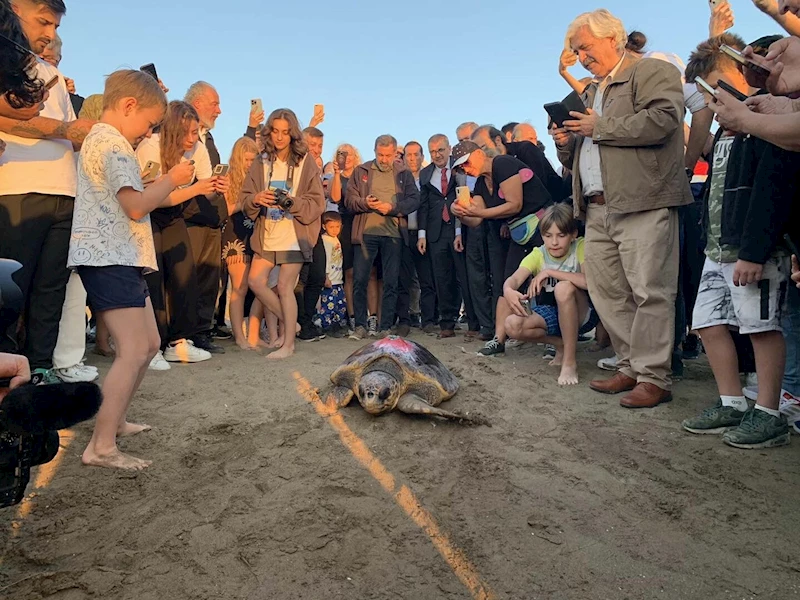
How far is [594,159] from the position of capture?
352 cm

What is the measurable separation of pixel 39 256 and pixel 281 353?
6.26 ft

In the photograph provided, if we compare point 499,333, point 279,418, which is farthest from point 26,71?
point 499,333

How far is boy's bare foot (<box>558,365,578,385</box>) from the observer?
144 inches

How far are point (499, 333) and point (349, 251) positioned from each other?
2.46 meters

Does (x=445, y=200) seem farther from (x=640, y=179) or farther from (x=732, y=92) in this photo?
(x=732, y=92)

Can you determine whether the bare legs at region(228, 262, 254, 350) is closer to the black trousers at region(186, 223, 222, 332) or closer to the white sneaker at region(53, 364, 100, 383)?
the black trousers at region(186, 223, 222, 332)

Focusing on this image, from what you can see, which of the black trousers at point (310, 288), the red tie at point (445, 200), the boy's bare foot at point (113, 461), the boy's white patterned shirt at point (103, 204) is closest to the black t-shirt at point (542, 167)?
the red tie at point (445, 200)

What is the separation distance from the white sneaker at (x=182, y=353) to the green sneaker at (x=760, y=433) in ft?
11.9

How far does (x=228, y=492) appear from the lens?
2.10 meters

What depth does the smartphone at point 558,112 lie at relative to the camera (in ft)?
11.0

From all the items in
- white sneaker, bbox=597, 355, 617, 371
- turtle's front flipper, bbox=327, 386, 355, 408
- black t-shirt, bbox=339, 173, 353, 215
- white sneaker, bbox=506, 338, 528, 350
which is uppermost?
black t-shirt, bbox=339, 173, 353, 215

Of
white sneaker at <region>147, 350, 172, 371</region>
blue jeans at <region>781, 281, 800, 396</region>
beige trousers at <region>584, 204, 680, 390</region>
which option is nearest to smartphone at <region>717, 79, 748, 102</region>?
beige trousers at <region>584, 204, 680, 390</region>

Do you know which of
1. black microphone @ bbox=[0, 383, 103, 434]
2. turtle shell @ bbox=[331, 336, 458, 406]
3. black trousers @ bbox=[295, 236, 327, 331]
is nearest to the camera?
black microphone @ bbox=[0, 383, 103, 434]

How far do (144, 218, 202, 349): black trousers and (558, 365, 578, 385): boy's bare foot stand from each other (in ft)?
9.38
